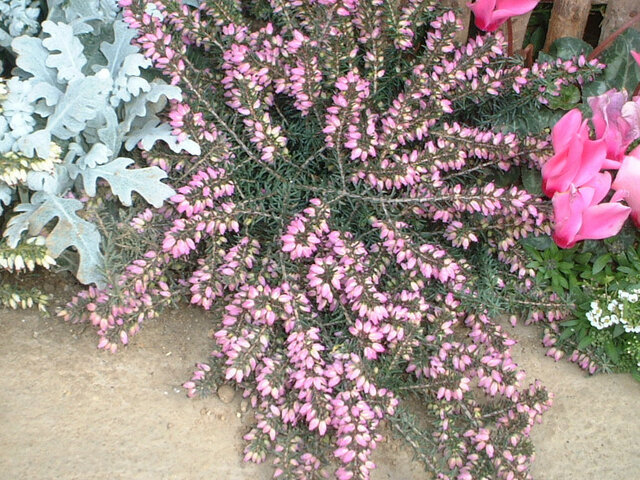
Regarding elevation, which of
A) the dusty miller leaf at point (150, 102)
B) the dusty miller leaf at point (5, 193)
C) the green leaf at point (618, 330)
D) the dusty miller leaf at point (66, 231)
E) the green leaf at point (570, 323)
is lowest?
the green leaf at point (570, 323)

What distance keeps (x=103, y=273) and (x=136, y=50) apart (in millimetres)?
803

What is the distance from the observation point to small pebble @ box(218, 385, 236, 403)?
2.16 metres

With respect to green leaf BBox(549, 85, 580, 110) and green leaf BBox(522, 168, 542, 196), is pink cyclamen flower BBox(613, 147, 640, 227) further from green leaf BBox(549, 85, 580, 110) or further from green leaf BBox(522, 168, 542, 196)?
green leaf BBox(549, 85, 580, 110)

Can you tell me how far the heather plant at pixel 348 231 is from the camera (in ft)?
6.66

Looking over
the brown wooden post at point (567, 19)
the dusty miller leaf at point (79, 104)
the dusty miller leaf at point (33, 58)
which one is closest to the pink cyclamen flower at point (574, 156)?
the brown wooden post at point (567, 19)

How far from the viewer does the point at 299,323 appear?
2082mm

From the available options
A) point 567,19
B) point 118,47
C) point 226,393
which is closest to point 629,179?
point 567,19

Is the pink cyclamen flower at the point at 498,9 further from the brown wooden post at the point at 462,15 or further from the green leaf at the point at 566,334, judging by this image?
the green leaf at the point at 566,334

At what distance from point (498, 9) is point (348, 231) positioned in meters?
0.91

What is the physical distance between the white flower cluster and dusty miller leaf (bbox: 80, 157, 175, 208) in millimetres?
1470

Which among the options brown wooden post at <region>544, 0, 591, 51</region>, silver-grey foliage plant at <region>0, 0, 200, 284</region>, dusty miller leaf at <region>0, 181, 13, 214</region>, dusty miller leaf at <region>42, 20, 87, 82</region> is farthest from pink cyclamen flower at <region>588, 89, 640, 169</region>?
dusty miller leaf at <region>0, 181, 13, 214</region>

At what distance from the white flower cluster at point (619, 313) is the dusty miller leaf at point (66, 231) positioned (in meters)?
1.64

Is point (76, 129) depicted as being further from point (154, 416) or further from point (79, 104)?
point (154, 416)

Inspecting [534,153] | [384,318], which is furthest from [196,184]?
[534,153]
